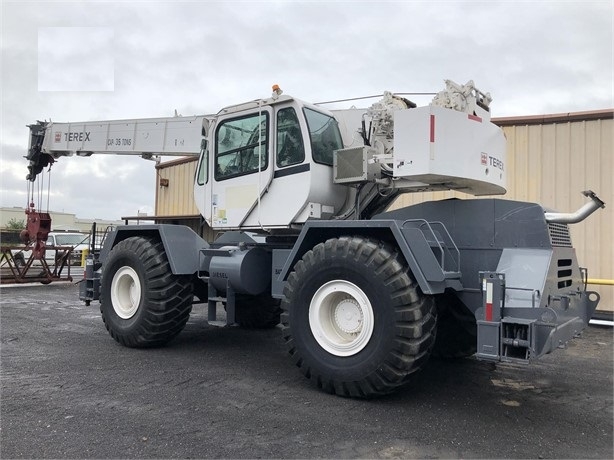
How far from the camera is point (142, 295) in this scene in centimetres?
662

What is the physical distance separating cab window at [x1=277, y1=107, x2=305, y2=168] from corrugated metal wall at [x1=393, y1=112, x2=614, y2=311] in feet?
21.0

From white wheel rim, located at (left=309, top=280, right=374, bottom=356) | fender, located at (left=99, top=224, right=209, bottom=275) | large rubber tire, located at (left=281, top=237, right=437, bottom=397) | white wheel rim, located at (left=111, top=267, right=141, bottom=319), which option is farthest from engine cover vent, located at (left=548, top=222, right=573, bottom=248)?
white wheel rim, located at (left=111, top=267, right=141, bottom=319)

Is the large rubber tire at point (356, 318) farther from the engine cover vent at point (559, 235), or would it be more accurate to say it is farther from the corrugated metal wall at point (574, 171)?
the corrugated metal wall at point (574, 171)

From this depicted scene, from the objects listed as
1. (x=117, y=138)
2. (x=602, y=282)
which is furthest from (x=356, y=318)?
(x=602, y=282)

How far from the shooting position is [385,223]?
185 inches

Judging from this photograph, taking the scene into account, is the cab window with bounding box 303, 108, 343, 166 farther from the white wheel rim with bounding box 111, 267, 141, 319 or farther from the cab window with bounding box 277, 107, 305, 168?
the white wheel rim with bounding box 111, 267, 141, 319

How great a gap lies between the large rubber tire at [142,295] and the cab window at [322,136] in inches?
101

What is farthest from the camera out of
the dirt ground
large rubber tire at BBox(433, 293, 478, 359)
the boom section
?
the boom section

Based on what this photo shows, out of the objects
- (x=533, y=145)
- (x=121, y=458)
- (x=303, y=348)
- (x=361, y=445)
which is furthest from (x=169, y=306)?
(x=533, y=145)

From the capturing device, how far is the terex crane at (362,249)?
4398 mm

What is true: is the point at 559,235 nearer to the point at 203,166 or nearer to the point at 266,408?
the point at 266,408

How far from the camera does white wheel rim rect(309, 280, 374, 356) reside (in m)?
4.68

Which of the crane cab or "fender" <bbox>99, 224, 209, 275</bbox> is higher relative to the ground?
the crane cab

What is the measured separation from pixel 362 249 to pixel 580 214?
2091 millimetres
